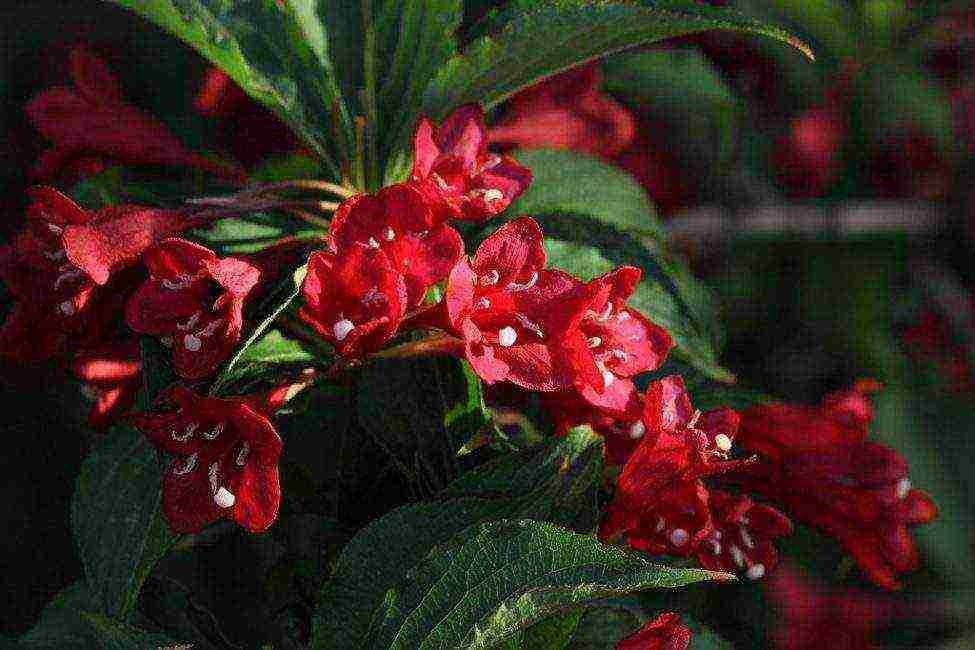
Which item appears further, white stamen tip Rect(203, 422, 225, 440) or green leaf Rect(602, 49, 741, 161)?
green leaf Rect(602, 49, 741, 161)

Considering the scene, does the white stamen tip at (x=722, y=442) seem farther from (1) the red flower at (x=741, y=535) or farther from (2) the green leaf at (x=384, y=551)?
(2) the green leaf at (x=384, y=551)

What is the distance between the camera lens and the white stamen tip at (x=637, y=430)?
74 cm

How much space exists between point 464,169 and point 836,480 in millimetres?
388

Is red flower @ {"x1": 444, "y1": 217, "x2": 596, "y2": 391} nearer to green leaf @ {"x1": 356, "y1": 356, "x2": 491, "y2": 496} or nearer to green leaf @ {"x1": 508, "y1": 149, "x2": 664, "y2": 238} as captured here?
green leaf @ {"x1": 356, "y1": 356, "x2": 491, "y2": 496}

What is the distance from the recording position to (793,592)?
5.75ft

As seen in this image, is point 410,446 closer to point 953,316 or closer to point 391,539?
point 391,539

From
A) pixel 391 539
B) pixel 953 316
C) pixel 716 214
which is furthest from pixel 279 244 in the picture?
pixel 953 316

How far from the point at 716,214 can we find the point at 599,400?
1.08 m

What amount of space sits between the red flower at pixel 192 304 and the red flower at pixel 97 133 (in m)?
0.29

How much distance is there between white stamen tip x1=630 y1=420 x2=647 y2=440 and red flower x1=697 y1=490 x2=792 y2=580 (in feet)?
0.26

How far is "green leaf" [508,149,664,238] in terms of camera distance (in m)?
0.88

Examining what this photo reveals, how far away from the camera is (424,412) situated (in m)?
0.72

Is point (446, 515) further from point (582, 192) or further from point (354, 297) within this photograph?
point (582, 192)

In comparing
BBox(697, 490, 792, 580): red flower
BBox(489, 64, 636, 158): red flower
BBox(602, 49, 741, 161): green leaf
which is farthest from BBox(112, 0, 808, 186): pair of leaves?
BBox(602, 49, 741, 161): green leaf
